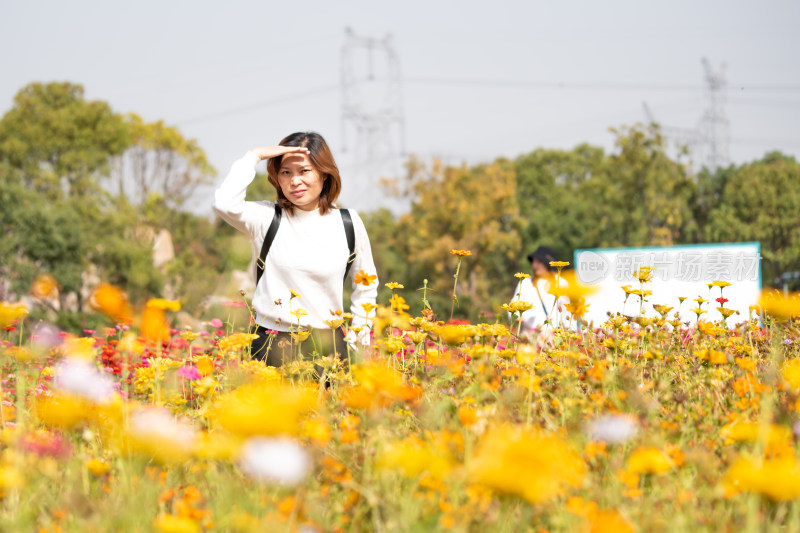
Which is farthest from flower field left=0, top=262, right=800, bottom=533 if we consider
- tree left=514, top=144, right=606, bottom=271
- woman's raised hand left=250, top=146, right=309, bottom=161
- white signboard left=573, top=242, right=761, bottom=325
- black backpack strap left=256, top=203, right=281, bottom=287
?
tree left=514, top=144, right=606, bottom=271

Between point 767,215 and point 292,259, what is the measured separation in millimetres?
34943

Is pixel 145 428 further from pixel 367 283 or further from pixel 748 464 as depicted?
pixel 367 283

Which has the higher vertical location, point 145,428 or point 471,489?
point 145,428

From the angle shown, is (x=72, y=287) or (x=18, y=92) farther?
(x=18, y=92)

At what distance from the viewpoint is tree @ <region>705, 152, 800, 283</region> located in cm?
3269

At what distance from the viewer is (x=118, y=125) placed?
33.3 meters

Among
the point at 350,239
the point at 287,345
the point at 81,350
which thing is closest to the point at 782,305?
the point at 350,239

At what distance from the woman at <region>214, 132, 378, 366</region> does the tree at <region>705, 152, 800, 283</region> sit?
33.1m

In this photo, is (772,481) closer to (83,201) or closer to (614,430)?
(614,430)

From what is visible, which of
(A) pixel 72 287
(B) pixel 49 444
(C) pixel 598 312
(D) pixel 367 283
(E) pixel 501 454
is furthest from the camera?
(A) pixel 72 287

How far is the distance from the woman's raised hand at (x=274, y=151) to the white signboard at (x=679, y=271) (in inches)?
142

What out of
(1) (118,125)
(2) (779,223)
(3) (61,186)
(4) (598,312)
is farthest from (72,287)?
(2) (779,223)

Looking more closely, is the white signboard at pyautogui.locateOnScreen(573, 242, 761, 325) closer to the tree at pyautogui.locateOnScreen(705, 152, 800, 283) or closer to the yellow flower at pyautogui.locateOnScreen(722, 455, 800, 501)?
the yellow flower at pyautogui.locateOnScreen(722, 455, 800, 501)

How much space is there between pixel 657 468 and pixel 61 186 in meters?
35.0
